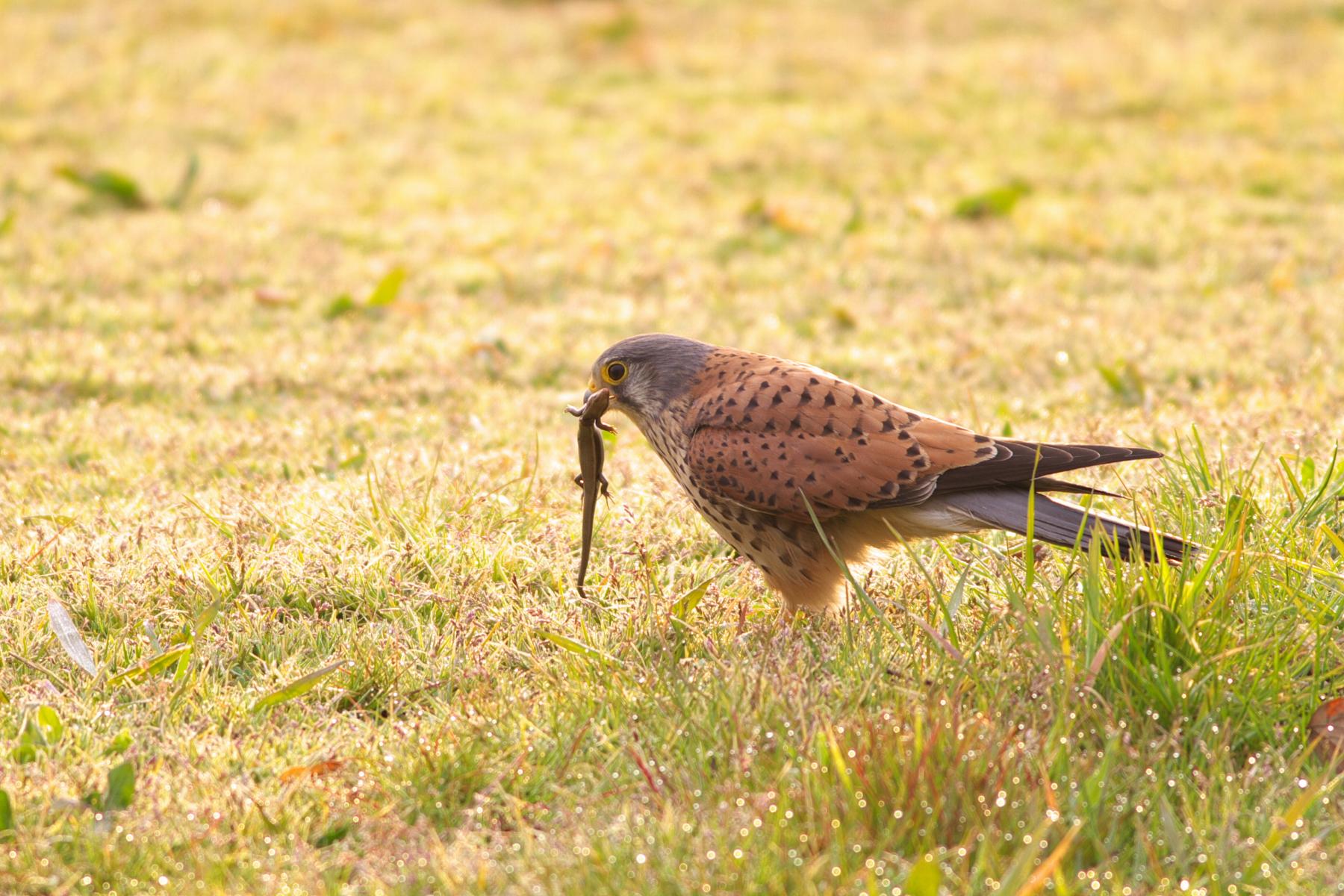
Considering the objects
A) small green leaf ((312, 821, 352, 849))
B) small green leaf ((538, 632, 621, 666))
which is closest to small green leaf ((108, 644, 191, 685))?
small green leaf ((312, 821, 352, 849))

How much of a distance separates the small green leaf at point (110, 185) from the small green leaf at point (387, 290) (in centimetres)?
259

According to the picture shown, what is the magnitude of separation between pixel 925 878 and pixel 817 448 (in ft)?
4.89

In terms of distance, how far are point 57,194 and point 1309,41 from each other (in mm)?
10651

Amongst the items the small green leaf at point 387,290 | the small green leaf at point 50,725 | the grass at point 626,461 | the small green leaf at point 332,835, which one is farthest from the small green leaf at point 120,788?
the small green leaf at point 387,290

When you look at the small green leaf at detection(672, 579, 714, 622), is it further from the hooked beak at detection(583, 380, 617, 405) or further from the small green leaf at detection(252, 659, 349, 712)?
the small green leaf at detection(252, 659, 349, 712)

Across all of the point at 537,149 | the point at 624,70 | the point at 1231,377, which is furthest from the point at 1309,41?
the point at 1231,377

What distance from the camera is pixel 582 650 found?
3482 millimetres

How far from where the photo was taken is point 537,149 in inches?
416

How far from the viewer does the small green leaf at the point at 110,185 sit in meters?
8.91

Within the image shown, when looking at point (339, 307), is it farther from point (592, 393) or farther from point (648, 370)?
point (648, 370)

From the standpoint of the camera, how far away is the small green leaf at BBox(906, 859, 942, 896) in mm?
2463

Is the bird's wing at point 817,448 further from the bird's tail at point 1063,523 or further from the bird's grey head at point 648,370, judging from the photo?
the bird's grey head at point 648,370

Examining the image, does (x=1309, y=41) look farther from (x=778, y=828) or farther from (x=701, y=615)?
(x=778, y=828)

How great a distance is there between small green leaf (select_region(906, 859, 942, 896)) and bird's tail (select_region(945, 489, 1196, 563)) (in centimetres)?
107
